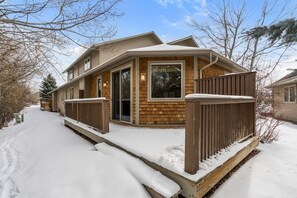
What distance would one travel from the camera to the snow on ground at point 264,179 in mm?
2946

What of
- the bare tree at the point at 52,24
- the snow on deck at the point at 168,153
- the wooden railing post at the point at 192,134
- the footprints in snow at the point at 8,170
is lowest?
the footprints in snow at the point at 8,170

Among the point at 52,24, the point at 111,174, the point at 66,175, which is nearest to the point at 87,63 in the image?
the point at 52,24

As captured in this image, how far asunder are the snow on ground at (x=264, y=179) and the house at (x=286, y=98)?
10.4 m

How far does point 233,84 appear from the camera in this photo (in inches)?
207

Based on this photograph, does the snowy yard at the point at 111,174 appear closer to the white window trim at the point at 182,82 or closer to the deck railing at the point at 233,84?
the deck railing at the point at 233,84

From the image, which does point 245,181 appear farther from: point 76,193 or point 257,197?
point 76,193

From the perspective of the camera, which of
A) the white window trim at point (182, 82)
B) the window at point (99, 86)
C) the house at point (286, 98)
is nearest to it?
the white window trim at point (182, 82)

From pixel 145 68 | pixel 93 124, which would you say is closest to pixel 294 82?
pixel 145 68

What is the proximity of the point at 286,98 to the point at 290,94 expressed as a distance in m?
0.76

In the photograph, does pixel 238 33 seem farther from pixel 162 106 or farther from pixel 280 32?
pixel 280 32

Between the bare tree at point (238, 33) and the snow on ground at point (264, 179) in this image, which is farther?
the bare tree at point (238, 33)

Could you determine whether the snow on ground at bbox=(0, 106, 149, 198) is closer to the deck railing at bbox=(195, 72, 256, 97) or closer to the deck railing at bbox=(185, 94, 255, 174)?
the deck railing at bbox=(185, 94, 255, 174)

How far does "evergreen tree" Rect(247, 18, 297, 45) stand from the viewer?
3.65m

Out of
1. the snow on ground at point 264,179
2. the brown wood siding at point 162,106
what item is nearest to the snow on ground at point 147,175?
the snow on ground at point 264,179
